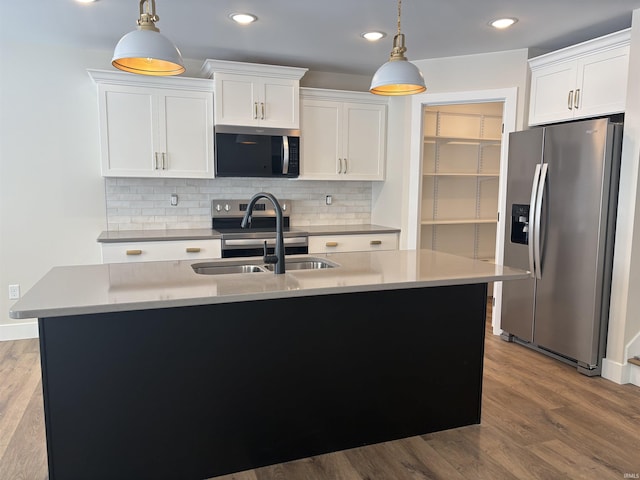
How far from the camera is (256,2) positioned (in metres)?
2.97

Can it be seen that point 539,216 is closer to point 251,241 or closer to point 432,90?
point 432,90

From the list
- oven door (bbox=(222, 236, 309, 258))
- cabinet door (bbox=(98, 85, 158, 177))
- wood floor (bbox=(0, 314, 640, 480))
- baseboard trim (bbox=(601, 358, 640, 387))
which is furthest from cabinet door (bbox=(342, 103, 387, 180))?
baseboard trim (bbox=(601, 358, 640, 387))

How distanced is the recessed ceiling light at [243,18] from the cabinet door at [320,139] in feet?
3.98

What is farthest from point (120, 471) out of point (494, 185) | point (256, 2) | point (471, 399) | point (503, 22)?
point (494, 185)

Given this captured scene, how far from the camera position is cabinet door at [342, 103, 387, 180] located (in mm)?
4652

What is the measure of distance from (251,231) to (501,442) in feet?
8.71

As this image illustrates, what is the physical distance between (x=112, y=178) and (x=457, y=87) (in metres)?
3.16

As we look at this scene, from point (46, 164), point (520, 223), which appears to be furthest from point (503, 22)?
point (46, 164)

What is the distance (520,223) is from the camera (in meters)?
3.81

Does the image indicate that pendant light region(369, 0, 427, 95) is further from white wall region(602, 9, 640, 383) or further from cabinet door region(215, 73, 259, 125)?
cabinet door region(215, 73, 259, 125)

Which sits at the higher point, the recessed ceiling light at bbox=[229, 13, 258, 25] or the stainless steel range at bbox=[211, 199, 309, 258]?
the recessed ceiling light at bbox=[229, 13, 258, 25]

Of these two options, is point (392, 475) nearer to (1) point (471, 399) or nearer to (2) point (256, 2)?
(1) point (471, 399)

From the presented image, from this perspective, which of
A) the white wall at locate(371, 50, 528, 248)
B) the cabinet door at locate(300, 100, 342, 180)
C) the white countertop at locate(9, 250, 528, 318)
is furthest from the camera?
the cabinet door at locate(300, 100, 342, 180)

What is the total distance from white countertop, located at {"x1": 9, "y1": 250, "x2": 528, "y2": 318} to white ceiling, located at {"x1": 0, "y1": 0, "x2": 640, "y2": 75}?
1.66m
